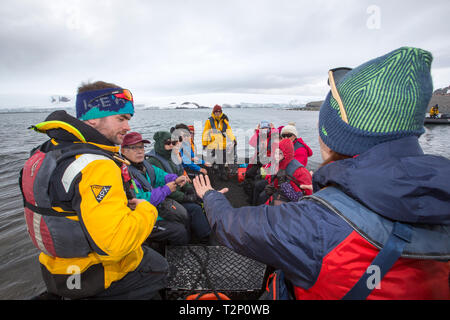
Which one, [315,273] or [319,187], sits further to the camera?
[319,187]

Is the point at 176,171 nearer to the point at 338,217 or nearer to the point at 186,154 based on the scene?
the point at 186,154

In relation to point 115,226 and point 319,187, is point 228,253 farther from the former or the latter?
point 319,187

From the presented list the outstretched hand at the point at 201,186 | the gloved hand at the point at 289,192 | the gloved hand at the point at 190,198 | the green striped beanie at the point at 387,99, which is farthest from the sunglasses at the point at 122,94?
the gloved hand at the point at 289,192

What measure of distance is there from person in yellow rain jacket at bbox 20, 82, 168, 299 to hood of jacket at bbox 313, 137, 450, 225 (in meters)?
1.65

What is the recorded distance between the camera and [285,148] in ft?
13.4

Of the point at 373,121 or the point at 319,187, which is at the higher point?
the point at 373,121

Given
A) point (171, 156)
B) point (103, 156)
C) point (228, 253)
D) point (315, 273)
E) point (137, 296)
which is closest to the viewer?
point (315, 273)

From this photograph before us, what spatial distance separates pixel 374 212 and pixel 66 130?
2307 mm

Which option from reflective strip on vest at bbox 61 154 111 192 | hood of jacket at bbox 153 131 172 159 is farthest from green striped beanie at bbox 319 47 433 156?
hood of jacket at bbox 153 131 172 159

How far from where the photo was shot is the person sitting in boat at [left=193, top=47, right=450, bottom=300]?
83 centimetres

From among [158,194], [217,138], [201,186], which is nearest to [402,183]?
[201,186]

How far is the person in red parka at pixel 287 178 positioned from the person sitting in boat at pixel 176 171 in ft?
5.18

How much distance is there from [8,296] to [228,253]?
4.07 metres
